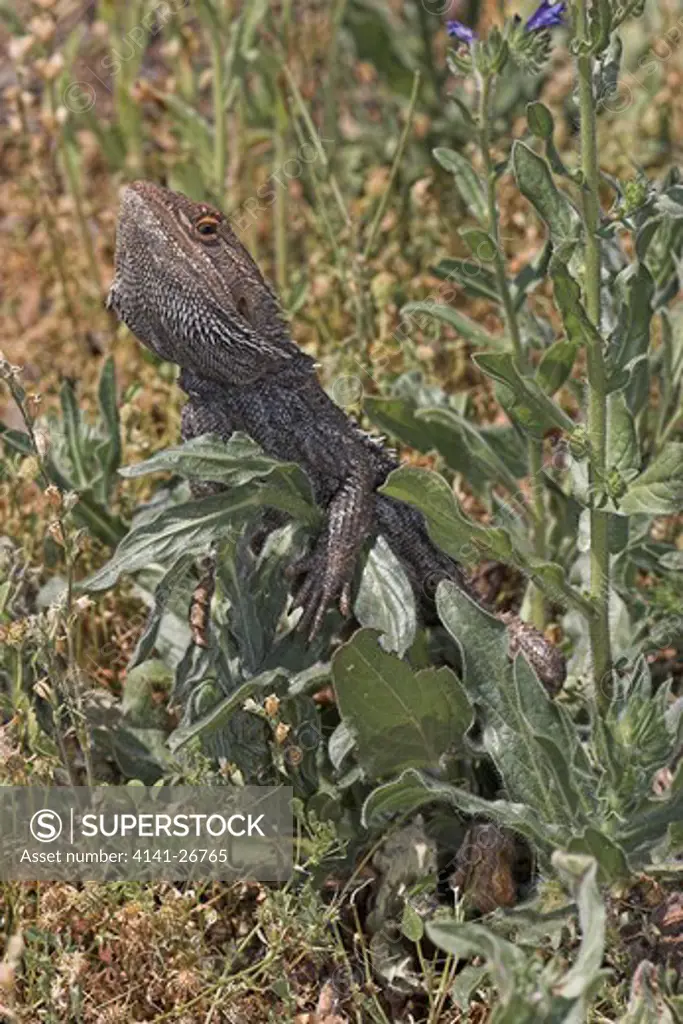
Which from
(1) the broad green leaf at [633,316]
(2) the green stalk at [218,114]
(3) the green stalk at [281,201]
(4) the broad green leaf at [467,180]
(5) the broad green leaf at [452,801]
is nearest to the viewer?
(5) the broad green leaf at [452,801]

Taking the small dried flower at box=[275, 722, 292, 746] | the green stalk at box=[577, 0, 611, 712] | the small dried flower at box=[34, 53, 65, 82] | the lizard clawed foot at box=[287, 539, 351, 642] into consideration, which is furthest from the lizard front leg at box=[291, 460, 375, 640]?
the small dried flower at box=[34, 53, 65, 82]

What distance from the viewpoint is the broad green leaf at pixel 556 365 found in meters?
4.09

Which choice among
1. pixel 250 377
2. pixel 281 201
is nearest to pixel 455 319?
pixel 250 377

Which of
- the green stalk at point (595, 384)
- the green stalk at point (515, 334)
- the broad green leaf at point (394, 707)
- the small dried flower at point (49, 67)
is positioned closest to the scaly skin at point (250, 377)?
the green stalk at point (595, 384)

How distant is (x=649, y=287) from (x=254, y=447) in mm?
978

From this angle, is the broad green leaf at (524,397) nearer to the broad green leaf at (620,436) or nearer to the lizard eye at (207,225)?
the broad green leaf at (620,436)

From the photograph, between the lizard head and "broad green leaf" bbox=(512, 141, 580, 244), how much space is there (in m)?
0.62

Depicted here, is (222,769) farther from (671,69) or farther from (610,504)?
(671,69)

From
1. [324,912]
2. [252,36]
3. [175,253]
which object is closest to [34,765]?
[324,912]

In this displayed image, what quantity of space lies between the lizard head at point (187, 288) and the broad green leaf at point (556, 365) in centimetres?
70

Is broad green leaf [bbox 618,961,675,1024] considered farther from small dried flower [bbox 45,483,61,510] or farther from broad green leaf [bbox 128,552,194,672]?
small dried flower [bbox 45,483,61,510]

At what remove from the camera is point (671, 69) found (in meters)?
6.61

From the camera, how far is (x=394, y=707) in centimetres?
360
